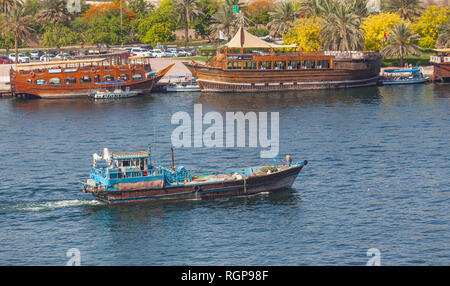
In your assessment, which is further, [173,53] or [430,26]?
[173,53]

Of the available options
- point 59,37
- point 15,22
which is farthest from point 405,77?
point 15,22

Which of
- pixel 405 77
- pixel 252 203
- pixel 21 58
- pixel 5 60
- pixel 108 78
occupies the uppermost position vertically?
pixel 21 58

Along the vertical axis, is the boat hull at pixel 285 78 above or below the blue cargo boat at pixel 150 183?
above

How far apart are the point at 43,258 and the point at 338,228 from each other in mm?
23015

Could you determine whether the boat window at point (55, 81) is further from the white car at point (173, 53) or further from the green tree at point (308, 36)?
the green tree at point (308, 36)

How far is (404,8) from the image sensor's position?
6905 inches

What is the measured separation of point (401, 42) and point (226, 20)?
41.7m

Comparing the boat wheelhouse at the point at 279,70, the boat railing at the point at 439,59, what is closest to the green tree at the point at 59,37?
the boat wheelhouse at the point at 279,70

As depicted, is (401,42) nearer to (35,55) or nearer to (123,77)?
(123,77)

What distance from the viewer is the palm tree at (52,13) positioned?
184 meters

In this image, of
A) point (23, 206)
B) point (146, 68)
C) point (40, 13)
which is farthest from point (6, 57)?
point (23, 206)

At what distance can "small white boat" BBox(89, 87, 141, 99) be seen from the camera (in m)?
139

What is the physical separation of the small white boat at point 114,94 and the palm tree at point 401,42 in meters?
54.2

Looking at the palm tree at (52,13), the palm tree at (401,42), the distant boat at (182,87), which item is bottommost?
the distant boat at (182,87)
